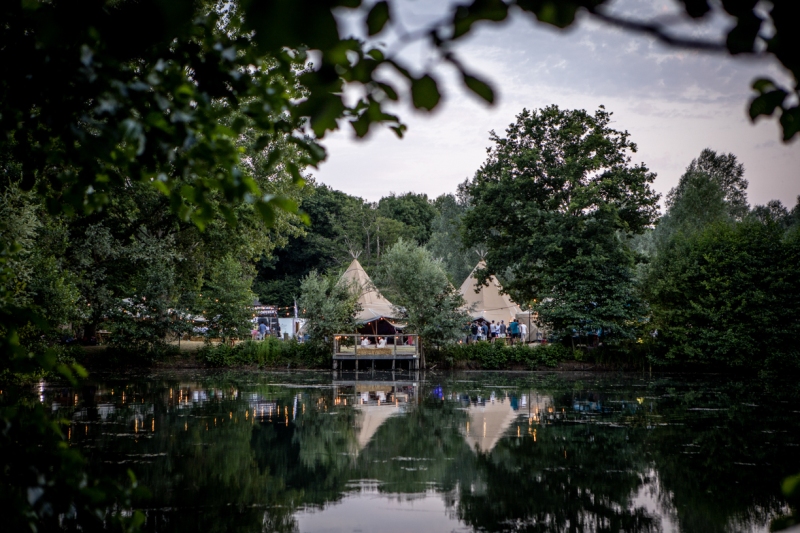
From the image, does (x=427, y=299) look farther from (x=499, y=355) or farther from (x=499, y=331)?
(x=499, y=331)

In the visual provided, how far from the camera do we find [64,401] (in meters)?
16.5

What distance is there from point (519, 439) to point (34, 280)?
15.1 m

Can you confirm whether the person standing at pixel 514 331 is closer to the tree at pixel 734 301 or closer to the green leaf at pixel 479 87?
the tree at pixel 734 301

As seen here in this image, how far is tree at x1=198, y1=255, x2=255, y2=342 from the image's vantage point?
104 feet

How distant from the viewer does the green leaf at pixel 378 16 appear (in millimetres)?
1458

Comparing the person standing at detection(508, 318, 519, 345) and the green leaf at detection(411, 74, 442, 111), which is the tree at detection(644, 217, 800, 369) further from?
the green leaf at detection(411, 74, 442, 111)

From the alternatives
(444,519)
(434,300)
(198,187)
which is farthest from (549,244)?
(198,187)

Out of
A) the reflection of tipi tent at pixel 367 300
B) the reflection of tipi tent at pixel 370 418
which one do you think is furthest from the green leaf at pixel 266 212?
the reflection of tipi tent at pixel 367 300

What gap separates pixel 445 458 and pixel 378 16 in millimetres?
9393

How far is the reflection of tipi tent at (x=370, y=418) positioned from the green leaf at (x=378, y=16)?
10021 millimetres

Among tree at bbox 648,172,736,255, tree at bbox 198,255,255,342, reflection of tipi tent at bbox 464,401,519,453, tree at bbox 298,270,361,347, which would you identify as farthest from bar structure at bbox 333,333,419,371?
tree at bbox 648,172,736,255

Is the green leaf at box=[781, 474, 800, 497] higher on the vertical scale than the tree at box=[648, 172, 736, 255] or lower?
lower

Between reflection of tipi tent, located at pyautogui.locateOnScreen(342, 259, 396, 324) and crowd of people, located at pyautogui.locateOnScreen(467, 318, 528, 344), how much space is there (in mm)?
4521

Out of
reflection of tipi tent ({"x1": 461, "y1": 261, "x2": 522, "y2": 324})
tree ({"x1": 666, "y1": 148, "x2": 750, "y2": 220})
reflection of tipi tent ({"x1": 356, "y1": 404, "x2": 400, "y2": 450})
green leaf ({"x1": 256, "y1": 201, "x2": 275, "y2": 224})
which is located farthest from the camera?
tree ({"x1": 666, "y1": 148, "x2": 750, "y2": 220})
